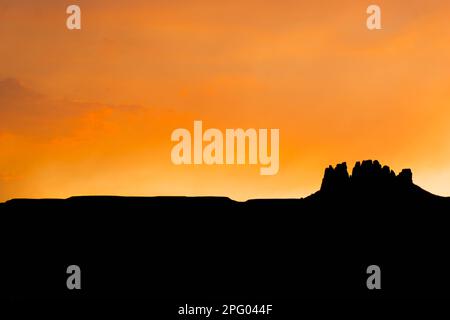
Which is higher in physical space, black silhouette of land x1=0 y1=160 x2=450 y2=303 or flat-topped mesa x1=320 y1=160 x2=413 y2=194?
flat-topped mesa x1=320 y1=160 x2=413 y2=194

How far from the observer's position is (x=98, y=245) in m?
80.2

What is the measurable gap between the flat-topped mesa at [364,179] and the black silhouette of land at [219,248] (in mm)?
1832

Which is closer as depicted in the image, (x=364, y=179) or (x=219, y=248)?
(x=219, y=248)

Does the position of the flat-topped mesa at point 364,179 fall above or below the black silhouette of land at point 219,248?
above

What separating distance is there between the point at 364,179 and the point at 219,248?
2292 cm

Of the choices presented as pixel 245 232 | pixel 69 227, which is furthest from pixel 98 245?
pixel 245 232

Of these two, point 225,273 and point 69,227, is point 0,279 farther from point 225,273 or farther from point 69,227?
point 225,273

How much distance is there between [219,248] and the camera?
78562 mm

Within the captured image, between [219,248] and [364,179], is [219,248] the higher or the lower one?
the lower one

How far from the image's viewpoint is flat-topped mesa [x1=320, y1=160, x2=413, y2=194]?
88.0 meters

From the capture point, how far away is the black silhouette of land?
74250 mm

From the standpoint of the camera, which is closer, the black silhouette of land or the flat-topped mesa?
the black silhouette of land

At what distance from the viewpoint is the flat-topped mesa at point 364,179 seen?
88044 mm

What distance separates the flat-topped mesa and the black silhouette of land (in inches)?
72.1
